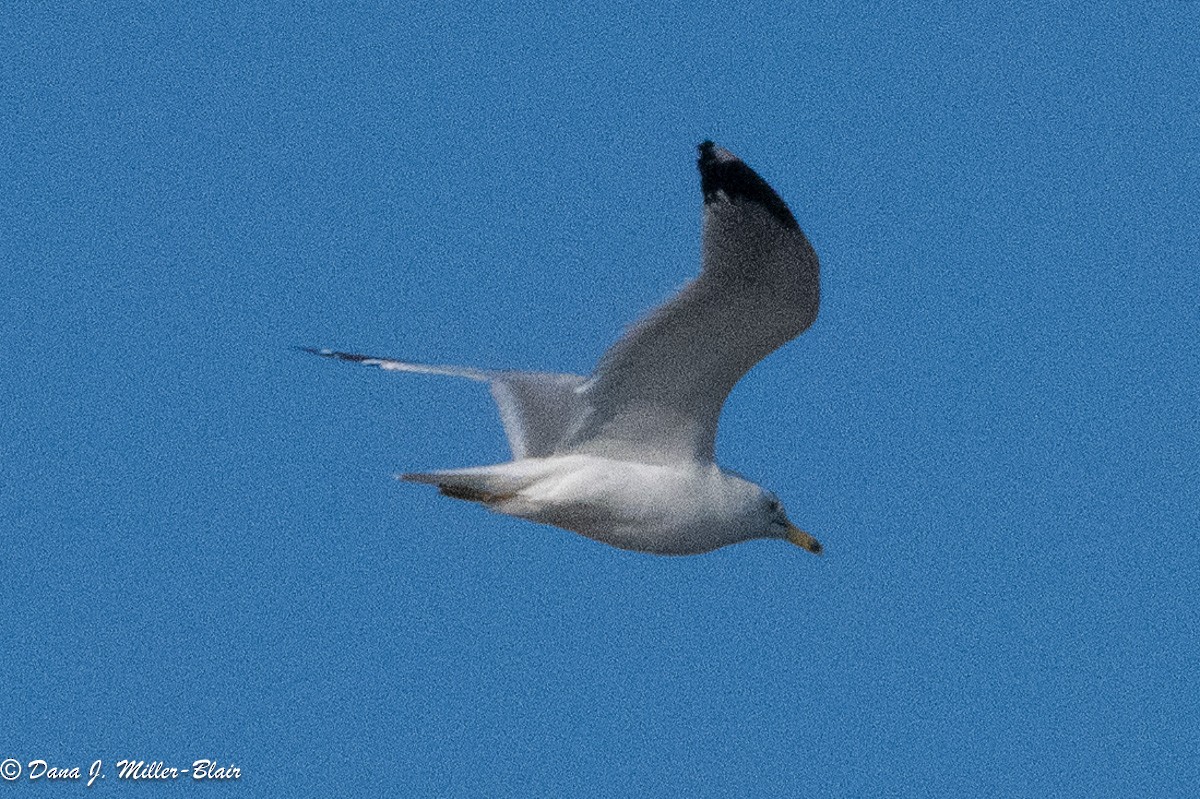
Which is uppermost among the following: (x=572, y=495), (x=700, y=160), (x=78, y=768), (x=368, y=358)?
(x=368, y=358)

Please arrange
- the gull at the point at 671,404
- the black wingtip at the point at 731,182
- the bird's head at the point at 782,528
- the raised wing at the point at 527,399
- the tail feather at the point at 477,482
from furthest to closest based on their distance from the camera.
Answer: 1. the bird's head at the point at 782,528
2. the raised wing at the point at 527,399
3. the tail feather at the point at 477,482
4. the gull at the point at 671,404
5. the black wingtip at the point at 731,182

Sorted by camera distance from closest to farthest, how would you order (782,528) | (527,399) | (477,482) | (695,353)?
(695,353) < (477,482) < (527,399) < (782,528)

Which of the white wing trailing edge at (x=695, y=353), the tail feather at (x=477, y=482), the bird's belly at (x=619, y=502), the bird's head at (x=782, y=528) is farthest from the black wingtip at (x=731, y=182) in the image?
the bird's head at (x=782, y=528)

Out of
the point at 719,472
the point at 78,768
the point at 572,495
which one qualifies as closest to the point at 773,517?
the point at 719,472

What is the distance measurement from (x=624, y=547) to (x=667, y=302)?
1.23 meters

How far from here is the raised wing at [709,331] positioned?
6793 millimetres

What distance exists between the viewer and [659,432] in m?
7.71

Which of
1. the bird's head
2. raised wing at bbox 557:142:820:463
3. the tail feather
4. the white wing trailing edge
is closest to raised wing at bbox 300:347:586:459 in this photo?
the white wing trailing edge

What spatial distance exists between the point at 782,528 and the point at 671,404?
114cm

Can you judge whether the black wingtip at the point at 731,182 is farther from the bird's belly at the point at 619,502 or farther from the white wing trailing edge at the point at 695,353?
the bird's belly at the point at 619,502

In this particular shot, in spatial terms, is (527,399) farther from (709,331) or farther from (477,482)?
(709,331)

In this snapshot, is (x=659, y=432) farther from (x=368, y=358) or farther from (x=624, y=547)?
(x=368, y=358)

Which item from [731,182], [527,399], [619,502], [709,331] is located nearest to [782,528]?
[619,502]

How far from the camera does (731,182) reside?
22.1 ft
